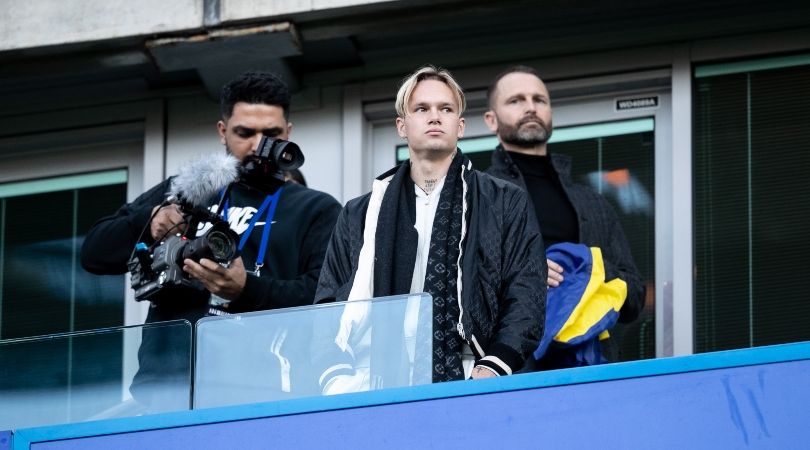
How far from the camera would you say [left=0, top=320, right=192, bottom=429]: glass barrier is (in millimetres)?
6203

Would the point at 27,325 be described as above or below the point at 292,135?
below

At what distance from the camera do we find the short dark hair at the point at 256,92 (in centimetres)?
738

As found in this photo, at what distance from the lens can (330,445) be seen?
5.70 m

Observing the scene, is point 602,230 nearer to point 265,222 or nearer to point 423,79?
point 423,79

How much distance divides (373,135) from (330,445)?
384 cm

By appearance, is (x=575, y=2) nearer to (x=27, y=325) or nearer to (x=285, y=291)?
(x=285, y=291)

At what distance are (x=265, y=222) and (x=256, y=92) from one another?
0.59 metres

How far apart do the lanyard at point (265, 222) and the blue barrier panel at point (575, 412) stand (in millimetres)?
1257

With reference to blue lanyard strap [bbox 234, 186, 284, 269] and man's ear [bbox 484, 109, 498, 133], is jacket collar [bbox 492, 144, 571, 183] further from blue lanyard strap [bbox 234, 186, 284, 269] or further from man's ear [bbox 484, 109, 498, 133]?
blue lanyard strap [bbox 234, 186, 284, 269]

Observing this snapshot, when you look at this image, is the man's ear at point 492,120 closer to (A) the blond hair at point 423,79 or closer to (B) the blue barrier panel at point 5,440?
(A) the blond hair at point 423,79

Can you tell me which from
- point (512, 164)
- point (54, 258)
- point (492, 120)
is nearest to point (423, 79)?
point (512, 164)

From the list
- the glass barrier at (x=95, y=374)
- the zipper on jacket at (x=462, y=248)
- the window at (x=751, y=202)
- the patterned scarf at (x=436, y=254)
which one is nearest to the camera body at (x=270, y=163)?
the patterned scarf at (x=436, y=254)

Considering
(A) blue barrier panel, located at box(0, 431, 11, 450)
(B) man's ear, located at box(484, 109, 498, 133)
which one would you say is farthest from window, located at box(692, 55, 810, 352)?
(A) blue barrier panel, located at box(0, 431, 11, 450)

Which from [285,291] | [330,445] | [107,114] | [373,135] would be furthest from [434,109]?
[107,114]
